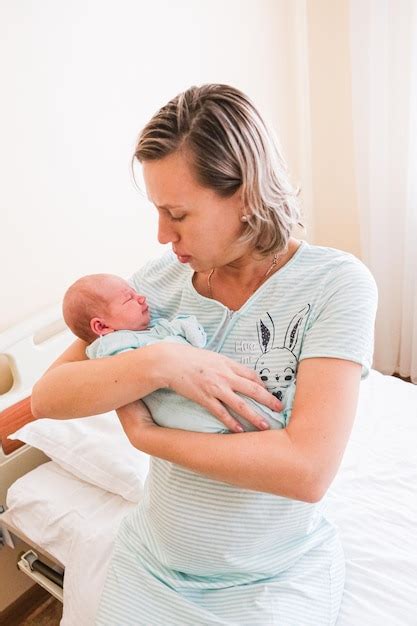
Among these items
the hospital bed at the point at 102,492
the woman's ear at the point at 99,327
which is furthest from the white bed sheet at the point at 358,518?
the woman's ear at the point at 99,327

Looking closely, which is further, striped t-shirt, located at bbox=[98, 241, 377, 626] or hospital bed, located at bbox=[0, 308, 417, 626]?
hospital bed, located at bbox=[0, 308, 417, 626]

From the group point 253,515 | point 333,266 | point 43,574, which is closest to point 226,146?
point 333,266

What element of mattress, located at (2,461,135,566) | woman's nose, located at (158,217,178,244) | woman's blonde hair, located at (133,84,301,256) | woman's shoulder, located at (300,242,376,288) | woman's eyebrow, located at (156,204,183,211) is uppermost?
woman's blonde hair, located at (133,84,301,256)

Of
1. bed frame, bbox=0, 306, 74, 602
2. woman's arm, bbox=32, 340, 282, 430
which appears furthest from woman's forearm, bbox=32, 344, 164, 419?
bed frame, bbox=0, 306, 74, 602

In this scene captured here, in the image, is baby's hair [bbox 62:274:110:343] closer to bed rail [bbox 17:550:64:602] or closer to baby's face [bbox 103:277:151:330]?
baby's face [bbox 103:277:151:330]

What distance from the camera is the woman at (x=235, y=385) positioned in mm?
913

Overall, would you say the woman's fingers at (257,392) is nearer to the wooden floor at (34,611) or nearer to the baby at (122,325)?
the baby at (122,325)

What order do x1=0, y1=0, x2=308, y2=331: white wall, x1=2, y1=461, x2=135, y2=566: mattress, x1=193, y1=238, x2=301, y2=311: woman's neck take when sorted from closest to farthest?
x1=193, y1=238, x2=301, y2=311: woman's neck
x1=2, y1=461, x2=135, y2=566: mattress
x1=0, y1=0, x2=308, y2=331: white wall

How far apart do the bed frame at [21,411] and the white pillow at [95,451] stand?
6 cm

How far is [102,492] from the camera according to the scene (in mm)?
1589

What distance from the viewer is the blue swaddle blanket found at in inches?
38.4

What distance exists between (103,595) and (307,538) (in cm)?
44

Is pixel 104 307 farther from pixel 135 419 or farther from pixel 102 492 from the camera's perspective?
pixel 102 492

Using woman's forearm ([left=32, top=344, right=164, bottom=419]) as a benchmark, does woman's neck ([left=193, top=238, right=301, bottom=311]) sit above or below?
above
